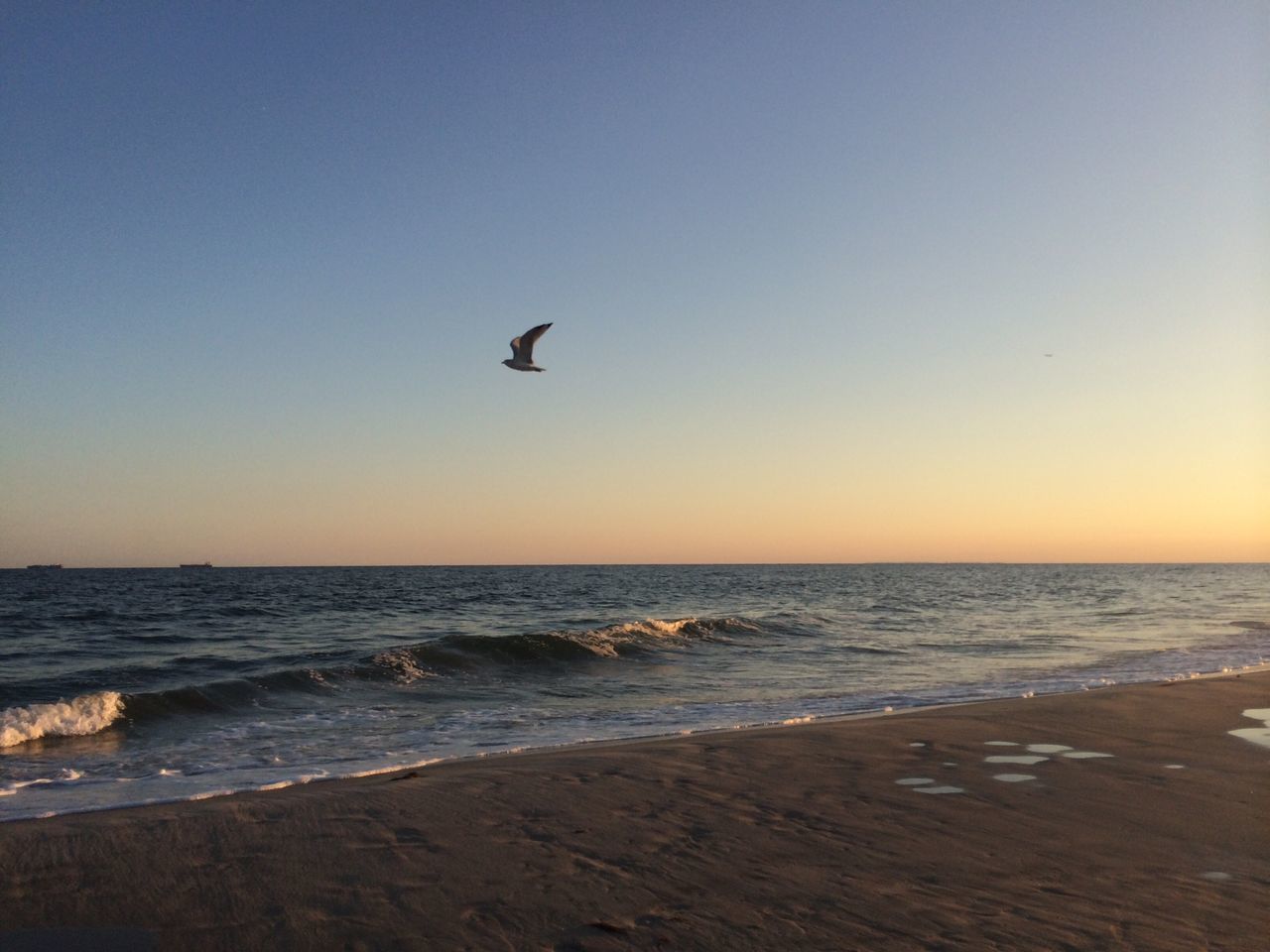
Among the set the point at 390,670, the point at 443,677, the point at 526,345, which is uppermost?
the point at 526,345

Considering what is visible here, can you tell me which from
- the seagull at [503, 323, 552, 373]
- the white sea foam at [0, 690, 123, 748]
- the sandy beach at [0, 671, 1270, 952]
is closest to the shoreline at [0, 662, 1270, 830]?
the sandy beach at [0, 671, 1270, 952]

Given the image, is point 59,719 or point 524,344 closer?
point 59,719

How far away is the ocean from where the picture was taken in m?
8.63

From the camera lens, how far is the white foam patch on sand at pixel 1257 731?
8055 mm

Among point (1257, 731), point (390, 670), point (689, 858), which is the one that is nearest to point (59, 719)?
point (390, 670)

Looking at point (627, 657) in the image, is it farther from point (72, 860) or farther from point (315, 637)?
point (72, 860)

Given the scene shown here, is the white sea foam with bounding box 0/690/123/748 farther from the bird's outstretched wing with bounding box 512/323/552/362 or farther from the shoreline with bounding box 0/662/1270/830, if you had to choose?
the bird's outstretched wing with bounding box 512/323/552/362

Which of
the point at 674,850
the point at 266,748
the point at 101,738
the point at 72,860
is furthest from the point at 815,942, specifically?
the point at 101,738

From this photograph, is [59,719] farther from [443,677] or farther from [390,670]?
[443,677]

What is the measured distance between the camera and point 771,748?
789cm

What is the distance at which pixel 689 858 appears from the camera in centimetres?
475

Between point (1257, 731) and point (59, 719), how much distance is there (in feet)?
41.5

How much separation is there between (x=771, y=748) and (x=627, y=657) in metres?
11.5

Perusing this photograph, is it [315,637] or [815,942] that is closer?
[815,942]
